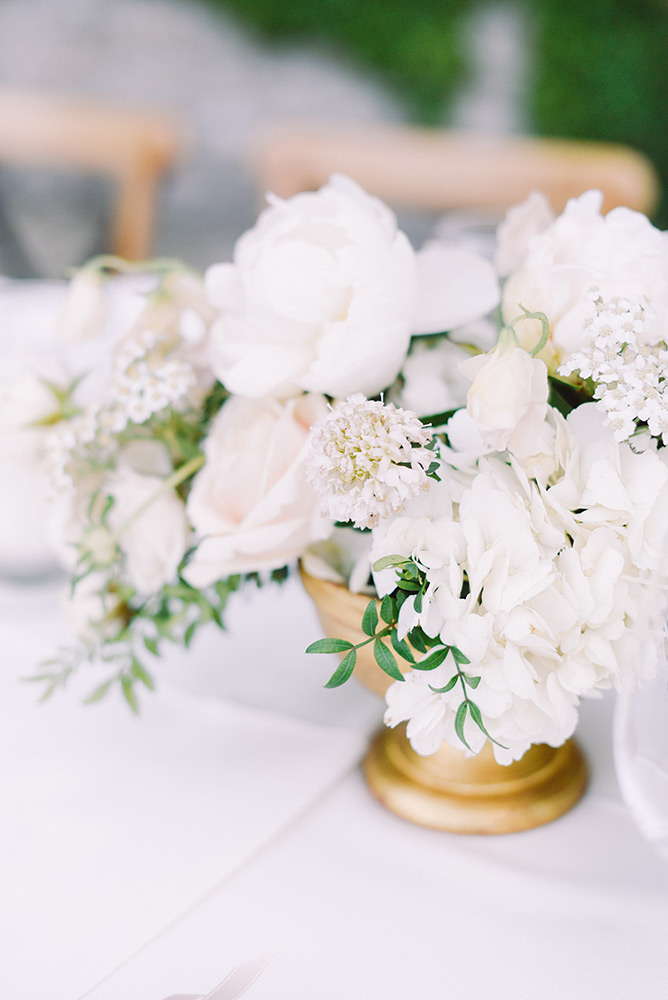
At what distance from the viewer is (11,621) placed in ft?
2.31

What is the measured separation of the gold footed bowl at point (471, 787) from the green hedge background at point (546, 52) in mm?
4033

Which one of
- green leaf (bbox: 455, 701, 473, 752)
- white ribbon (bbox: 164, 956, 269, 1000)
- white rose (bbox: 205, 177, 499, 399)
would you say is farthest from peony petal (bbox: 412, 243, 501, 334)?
white ribbon (bbox: 164, 956, 269, 1000)

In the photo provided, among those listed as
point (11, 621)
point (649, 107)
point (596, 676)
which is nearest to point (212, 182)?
point (649, 107)

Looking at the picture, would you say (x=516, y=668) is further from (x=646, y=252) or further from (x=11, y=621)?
(x=11, y=621)

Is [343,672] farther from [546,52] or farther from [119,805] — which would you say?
[546,52]

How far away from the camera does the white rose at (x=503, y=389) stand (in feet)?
1.17

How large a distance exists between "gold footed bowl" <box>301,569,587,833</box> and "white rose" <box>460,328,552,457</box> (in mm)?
154

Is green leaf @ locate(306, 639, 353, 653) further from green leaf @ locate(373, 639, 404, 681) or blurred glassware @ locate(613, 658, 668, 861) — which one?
blurred glassware @ locate(613, 658, 668, 861)

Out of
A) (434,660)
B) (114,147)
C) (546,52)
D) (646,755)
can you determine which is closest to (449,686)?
(434,660)

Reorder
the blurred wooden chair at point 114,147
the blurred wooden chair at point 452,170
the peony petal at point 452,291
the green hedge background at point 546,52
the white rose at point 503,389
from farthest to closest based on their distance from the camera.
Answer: the green hedge background at point 546,52 < the blurred wooden chair at point 114,147 < the blurred wooden chair at point 452,170 < the peony petal at point 452,291 < the white rose at point 503,389

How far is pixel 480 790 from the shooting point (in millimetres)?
500

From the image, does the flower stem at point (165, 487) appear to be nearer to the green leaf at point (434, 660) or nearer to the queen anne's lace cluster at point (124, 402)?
the queen anne's lace cluster at point (124, 402)

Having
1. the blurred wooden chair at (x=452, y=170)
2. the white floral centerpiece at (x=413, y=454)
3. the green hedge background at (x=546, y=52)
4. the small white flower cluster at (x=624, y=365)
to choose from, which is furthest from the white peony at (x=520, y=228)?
the green hedge background at (x=546, y=52)

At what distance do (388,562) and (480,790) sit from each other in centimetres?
20
